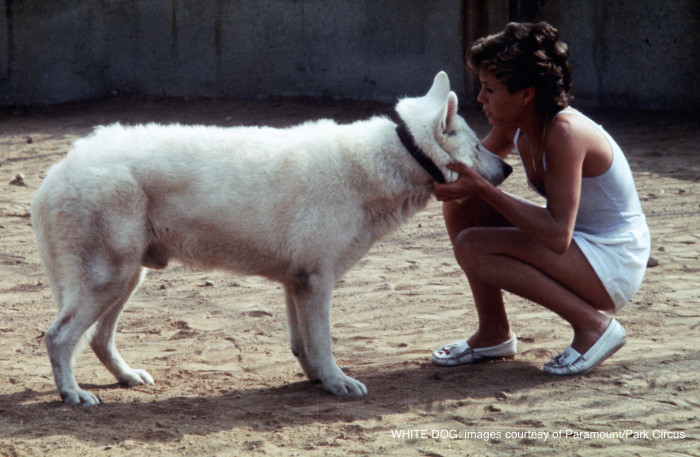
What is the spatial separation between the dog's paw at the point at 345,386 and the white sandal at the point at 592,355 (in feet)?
2.94

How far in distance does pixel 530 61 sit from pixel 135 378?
2.33 meters

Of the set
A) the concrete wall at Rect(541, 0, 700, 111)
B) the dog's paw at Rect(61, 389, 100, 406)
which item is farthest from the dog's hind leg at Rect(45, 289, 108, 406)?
the concrete wall at Rect(541, 0, 700, 111)

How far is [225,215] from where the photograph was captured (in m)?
3.65

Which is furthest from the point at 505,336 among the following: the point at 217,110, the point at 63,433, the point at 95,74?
→ the point at 95,74

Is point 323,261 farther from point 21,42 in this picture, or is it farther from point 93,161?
point 21,42

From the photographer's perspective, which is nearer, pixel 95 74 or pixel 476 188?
pixel 476 188

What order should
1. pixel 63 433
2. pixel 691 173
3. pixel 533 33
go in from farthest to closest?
pixel 691 173, pixel 533 33, pixel 63 433

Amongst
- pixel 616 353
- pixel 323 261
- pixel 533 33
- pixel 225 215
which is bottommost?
pixel 616 353

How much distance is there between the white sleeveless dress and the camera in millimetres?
3688

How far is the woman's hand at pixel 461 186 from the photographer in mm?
3639

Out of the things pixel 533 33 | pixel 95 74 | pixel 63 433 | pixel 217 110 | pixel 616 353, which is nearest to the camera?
pixel 63 433

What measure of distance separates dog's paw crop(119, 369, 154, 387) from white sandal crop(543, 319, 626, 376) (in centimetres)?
191

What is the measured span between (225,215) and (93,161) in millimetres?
626

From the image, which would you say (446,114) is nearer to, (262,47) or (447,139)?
(447,139)
